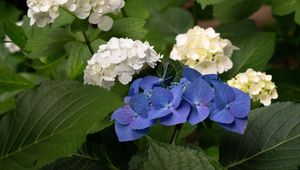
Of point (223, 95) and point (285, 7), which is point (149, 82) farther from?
point (285, 7)

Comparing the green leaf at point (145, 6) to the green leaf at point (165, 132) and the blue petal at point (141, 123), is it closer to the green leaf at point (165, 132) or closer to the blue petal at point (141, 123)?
the green leaf at point (165, 132)

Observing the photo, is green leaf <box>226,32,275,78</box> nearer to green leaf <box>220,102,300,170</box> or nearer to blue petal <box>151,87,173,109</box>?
green leaf <box>220,102,300,170</box>

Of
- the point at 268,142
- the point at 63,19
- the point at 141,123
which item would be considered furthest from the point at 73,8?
the point at 268,142

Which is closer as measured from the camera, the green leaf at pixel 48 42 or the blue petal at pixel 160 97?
the blue petal at pixel 160 97

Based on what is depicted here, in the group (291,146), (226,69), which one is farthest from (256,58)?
(291,146)

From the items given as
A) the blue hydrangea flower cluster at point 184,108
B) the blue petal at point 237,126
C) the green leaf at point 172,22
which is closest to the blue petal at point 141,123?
the blue hydrangea flower cluster at point 184,108

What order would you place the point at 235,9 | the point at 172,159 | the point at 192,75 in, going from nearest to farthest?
the point at 172,159, the point at 192,75, the point at 235,9
